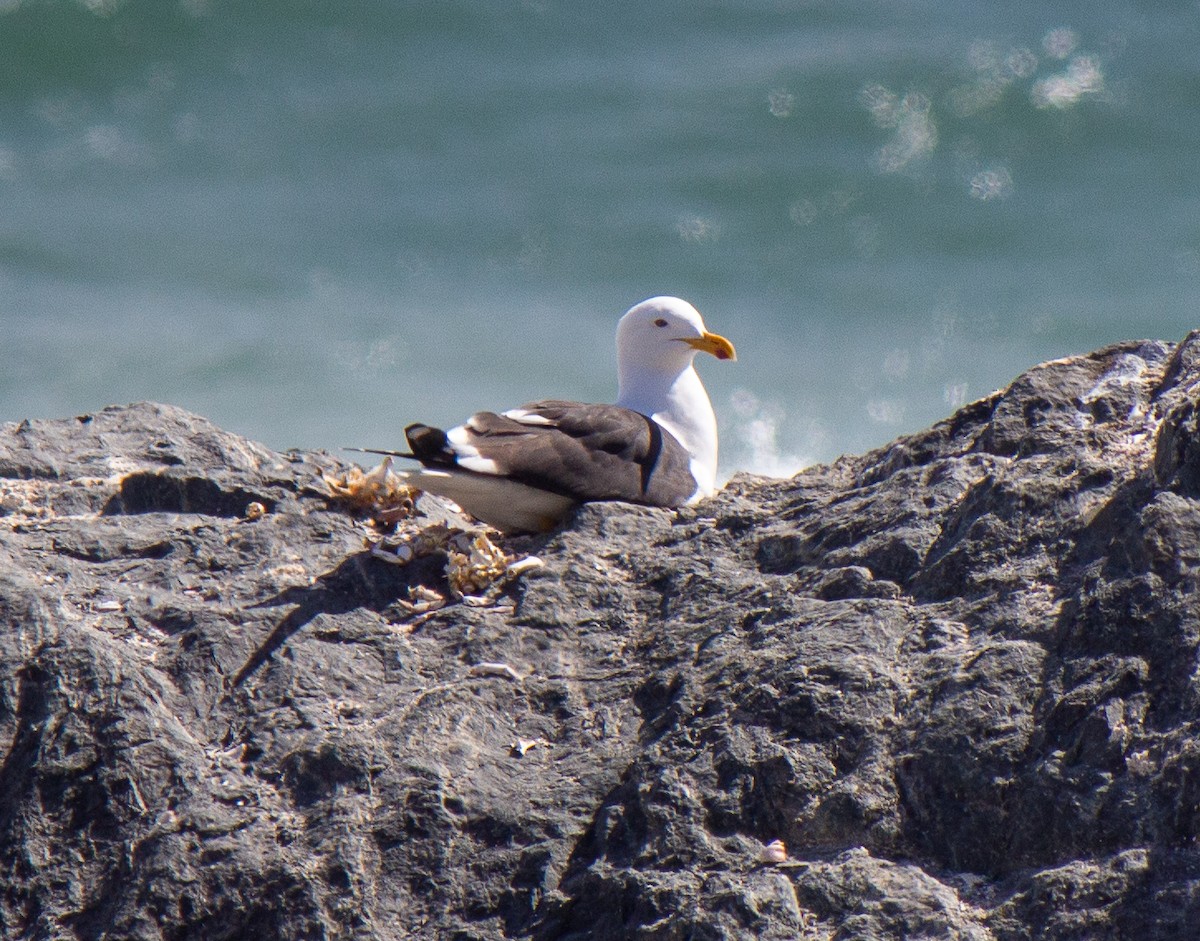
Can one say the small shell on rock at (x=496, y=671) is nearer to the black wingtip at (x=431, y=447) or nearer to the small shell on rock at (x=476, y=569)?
the small shell on rock at (x=476, y=569)

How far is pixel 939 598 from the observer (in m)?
3.22

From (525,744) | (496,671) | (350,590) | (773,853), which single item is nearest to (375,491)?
(350,590)

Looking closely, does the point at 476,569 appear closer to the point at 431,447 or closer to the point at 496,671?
the point at 496,671

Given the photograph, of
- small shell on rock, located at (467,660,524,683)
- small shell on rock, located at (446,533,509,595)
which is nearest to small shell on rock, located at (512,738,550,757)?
small shell on rock, located at (467,660,524,683)

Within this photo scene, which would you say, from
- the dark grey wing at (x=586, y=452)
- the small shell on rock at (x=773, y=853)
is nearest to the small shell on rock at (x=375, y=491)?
the dark grey wing at (x=586, y=452)

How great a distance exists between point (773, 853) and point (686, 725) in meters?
0.36

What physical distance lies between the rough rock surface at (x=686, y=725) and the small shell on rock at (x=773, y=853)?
17 mm

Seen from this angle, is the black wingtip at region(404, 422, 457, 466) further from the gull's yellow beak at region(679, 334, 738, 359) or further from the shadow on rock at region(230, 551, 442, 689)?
the gull's yellow beak at region(679, 334, 738, 359)

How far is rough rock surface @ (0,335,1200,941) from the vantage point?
2650 millimetres

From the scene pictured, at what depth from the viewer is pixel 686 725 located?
3035 mm

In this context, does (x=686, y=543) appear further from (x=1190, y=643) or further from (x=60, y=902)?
(x=60, y=902)

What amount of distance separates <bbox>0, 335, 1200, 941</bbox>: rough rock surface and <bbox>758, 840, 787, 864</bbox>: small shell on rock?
17mm

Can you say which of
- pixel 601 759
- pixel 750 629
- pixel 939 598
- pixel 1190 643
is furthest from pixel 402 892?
pixel 1190 643

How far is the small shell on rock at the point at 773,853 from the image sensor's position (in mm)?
2729
